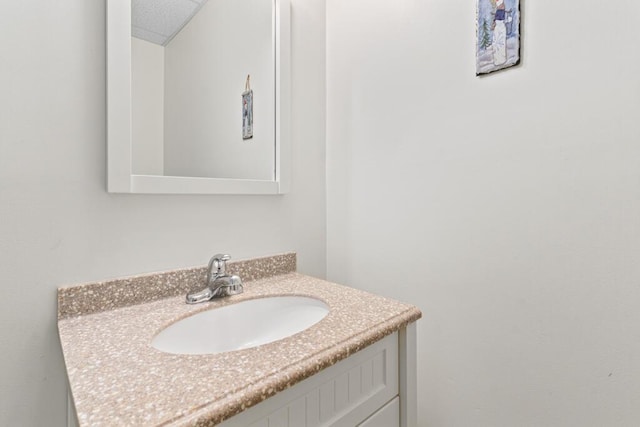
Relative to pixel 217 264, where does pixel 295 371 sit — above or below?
below

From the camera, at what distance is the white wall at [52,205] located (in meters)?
0.65

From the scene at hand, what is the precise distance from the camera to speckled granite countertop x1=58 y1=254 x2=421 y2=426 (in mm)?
405

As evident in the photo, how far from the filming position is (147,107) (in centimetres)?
82

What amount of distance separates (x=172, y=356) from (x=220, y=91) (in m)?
0.79

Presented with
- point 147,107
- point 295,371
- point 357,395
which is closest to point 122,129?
point 147,107

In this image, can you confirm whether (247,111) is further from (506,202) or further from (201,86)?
(506,202)

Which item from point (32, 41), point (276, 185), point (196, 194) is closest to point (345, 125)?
point (276, 185)

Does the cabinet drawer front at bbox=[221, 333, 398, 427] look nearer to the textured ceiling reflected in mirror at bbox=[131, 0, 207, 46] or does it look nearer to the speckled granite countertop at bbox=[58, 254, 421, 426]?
the speckled granite countertop at bbox=[58, 254, 421, 426]

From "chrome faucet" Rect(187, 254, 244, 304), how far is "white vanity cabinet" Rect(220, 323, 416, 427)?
1.29 feet

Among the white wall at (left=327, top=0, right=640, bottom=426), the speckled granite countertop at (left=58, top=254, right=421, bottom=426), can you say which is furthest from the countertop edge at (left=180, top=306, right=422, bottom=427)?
the white wall at (left=327, top=0, right=640, bottom=426)

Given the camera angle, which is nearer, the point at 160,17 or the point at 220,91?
the point at 160,17

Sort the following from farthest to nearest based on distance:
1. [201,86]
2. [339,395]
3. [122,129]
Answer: [201,86], [122,129], [339,395]

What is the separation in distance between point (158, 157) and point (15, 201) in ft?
1.01

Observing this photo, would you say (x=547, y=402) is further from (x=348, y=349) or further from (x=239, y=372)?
(x=239, y=372)
